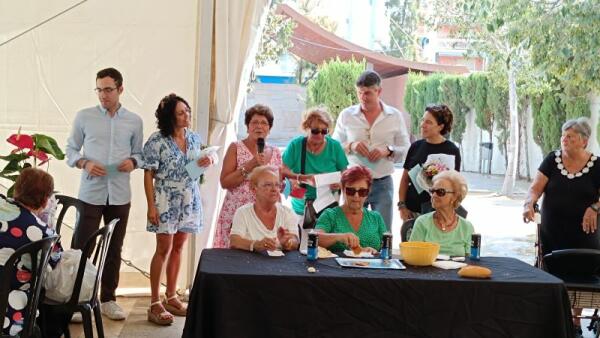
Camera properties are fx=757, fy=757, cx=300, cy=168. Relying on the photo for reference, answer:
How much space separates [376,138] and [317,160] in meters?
0.46

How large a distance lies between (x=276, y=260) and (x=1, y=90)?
2572mm

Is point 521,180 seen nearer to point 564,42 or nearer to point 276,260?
point 564,42

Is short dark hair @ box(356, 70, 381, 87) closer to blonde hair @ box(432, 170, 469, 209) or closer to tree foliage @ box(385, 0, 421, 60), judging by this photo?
blonde hair @ box(432, 170, 469, 209)

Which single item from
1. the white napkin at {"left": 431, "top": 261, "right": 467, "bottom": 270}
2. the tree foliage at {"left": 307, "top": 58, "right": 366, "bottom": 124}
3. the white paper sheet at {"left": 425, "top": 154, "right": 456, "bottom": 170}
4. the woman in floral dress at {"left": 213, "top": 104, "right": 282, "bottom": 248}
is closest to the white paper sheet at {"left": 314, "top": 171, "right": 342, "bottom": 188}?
the woman in floral dress at {"left": 213, "top": 104, "right": 282, "bottom": 248}

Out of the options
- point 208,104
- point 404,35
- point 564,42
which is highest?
point 404,35

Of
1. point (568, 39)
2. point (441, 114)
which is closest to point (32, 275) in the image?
point (441, 114)

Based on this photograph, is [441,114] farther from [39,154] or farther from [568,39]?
[568,39]

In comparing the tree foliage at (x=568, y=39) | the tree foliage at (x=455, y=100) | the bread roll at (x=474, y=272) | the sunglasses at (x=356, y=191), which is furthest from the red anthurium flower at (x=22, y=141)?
the tree foliage at (x=455, y=100)

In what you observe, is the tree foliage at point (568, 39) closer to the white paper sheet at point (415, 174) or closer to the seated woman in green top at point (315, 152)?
the white paper sheet at point (415, 174)

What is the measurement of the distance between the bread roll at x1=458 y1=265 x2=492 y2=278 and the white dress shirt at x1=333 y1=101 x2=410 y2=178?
62.3 inches

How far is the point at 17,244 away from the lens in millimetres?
2842

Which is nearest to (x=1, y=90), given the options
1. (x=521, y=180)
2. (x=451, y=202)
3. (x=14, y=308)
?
(x=14, y=308)

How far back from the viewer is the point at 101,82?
4.20m

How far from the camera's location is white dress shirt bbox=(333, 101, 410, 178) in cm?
448
